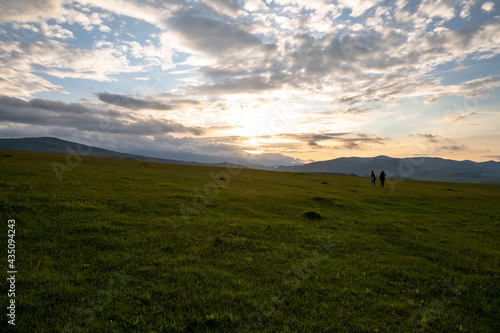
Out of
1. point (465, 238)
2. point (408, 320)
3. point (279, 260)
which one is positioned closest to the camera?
point (408, 320)

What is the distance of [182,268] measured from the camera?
12.3 metres

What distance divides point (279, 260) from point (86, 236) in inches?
437

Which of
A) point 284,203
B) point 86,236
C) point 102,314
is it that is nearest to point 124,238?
point 86,236

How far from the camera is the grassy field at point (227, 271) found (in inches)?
365

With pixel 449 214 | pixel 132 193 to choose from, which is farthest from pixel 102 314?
pixel 449 214

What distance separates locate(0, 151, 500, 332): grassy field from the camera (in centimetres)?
928

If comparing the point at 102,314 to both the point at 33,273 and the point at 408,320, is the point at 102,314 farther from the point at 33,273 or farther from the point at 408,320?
the point at 408,320

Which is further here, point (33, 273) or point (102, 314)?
point (33, 273)

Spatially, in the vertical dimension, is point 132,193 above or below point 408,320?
above

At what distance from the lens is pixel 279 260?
14.4 meters

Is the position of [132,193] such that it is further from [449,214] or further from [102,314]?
[449,214]

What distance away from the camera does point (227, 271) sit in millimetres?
12641

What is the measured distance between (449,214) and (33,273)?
137 ft

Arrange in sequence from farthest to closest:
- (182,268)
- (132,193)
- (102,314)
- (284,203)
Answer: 1. (284,203)
2. (132,193)
3. (182,268)
4. (102,314)
